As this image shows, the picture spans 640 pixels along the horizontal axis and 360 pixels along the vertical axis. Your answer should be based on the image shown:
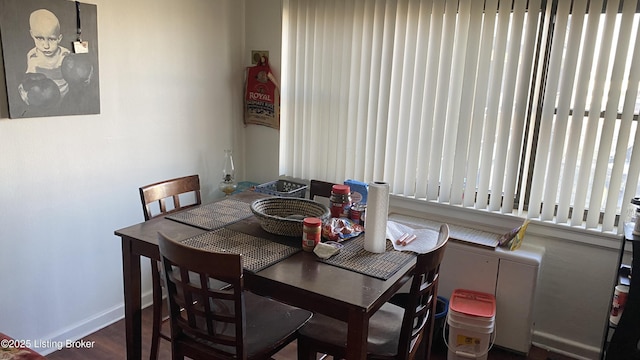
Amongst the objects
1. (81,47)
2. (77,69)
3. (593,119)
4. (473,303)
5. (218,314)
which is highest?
(81,47)

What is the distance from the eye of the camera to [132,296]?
6.66ft

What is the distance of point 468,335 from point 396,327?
2.37 feet

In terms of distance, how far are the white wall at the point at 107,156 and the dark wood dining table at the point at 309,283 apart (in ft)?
2.38

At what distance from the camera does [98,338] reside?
2.67m

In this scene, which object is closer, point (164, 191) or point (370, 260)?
point (370, 260)

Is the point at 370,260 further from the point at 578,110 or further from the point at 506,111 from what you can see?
the point at 578,110

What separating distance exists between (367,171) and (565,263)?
1.25 m

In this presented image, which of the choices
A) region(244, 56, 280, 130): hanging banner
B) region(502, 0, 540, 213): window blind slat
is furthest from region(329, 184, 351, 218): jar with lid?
region(244, 56, 280, 130): hanging banner

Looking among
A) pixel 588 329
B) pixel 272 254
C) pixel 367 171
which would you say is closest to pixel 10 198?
pixel 272 254

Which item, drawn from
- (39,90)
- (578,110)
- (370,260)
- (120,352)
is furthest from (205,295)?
(578,110)

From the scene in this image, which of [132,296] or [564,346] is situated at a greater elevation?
[132,296]

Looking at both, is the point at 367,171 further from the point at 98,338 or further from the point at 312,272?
the point at 98,338

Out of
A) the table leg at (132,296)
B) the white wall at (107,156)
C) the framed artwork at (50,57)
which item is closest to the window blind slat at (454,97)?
the white wall at (107,156)

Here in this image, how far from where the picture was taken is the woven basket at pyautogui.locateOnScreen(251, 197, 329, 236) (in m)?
1.94
